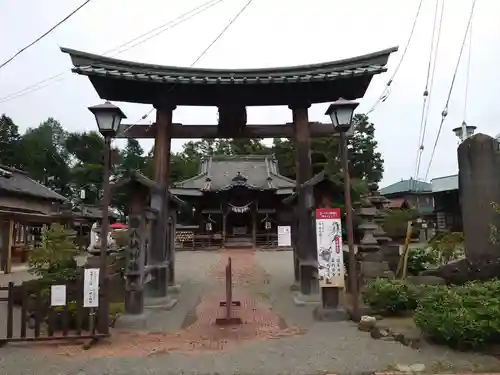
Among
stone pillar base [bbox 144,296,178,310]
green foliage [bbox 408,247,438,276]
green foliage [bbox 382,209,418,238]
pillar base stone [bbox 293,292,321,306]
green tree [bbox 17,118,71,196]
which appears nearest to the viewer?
stone pillar base [bbox 144,296,178,310]

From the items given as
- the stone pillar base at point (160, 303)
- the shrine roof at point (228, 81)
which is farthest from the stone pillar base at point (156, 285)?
the shrine roof at point (228, 81)

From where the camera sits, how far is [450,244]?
10.7 metres

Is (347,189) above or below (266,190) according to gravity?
below

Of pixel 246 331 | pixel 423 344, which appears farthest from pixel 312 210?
pixel 423 344

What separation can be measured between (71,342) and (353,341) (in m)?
4.74

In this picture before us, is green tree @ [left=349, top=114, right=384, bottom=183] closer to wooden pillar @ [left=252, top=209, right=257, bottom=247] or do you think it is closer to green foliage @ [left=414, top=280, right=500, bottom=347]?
wooden pillar @ [left=252, top=209, right=257, bottom=247]

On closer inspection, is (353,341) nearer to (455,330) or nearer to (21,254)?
(455,330)

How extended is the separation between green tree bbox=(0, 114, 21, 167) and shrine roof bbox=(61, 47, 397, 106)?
154 feet

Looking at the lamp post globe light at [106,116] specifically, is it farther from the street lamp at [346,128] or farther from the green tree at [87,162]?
the green tree at [87,162]

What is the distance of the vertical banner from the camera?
8164mm

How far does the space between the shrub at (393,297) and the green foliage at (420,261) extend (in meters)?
2.92

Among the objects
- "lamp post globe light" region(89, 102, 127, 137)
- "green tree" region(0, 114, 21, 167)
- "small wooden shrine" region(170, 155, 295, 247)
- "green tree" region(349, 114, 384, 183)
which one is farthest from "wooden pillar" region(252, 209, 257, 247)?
"green tree" region(0, 114, 21, 167)

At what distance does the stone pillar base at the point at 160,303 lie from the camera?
9.74m

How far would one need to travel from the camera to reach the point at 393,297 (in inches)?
317
